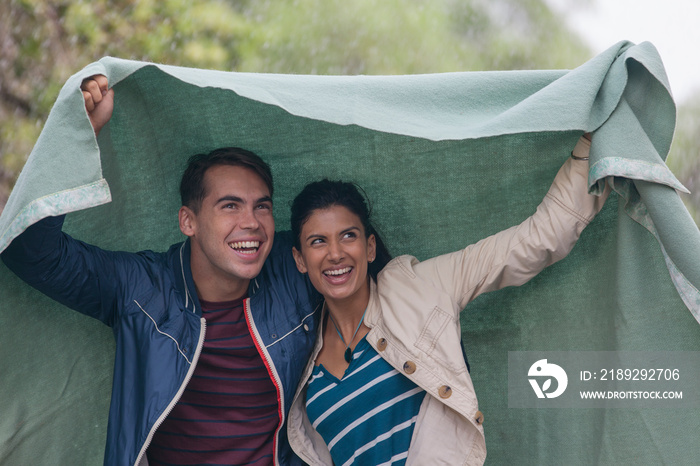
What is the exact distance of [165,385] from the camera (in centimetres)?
221

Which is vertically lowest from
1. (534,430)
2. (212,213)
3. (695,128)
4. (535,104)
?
(534,430)

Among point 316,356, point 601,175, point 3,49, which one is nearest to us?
point 601,175

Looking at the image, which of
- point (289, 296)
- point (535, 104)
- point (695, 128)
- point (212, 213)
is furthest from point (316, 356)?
point (695, 128)

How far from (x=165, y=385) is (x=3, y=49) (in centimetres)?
550

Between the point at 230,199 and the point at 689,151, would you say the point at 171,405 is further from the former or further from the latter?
the point at 689,151

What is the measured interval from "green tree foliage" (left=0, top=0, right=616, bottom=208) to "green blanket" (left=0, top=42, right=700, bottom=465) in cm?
416

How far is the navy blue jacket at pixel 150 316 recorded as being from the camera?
7.13 feet

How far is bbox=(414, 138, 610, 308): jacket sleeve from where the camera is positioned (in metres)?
2.13

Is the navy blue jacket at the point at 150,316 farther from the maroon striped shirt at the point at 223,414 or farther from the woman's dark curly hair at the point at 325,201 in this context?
the woman's dark curly hair at the point at 325,201

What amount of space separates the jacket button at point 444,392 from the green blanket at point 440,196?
0.63 metres

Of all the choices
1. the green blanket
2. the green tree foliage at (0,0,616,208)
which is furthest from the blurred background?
the green blanket

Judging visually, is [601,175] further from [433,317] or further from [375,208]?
[375,208]

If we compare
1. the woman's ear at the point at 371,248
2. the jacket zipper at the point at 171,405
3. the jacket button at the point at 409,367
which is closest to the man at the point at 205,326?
the jacket zipper at the point at 171,405

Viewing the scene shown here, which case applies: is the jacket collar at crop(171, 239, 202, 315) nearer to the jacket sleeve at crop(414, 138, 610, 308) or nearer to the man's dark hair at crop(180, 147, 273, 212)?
the man's dark hair at crop(180, 147, 273, 212)
